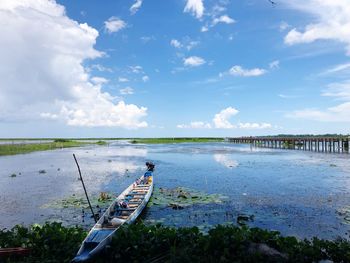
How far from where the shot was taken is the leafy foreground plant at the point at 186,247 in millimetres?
8617

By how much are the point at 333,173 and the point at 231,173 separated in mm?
10779

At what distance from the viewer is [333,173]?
33688mm

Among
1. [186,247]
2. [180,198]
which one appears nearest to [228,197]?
[180,198]

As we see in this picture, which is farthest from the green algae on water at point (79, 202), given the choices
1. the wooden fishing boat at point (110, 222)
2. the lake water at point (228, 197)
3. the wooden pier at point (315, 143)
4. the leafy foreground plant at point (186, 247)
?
the wooden pier at point (315, 143)

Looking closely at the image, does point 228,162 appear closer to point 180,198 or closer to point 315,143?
point 180,198

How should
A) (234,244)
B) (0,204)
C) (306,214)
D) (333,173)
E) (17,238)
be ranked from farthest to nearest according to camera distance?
(333,173)
(0,204)
(306,214)
(17,238)
(234,244)

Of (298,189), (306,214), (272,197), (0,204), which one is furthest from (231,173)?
(0,204)

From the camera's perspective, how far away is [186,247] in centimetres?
892

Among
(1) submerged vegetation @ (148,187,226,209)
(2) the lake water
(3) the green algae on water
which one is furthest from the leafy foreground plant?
(3) the green algae on water

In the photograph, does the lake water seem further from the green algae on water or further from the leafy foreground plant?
the leafy foreground plant

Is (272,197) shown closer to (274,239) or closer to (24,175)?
(274,239)

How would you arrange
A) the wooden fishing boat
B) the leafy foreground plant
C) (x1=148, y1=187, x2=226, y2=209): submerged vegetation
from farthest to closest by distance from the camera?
(x1=148, y1=187, x2=226, y2=209): submerged vegetation → the wooden fishing boat → the leafy foreground plant

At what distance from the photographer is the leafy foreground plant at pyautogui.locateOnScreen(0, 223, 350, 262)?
28.3 ft

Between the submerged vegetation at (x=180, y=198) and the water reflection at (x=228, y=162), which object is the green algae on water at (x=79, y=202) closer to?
the submerged vegetation at (x=180, y=198)
